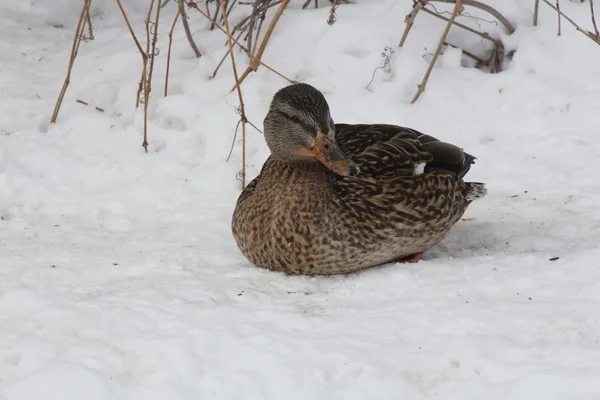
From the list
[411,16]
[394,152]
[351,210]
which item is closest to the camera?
[351,210]

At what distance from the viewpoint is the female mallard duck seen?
4.11 m

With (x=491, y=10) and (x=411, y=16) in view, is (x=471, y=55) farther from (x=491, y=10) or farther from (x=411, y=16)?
(x=411, y=16)

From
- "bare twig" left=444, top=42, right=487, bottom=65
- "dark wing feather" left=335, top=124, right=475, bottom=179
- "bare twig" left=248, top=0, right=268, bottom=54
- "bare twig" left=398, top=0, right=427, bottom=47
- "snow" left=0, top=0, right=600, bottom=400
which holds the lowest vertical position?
"snow" left=0, top=0, right=600, bottom=400

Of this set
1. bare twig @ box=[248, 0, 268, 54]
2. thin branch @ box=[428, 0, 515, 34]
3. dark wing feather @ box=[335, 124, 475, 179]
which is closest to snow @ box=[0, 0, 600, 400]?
thin branch @ box=[428, 0, 515, 34]

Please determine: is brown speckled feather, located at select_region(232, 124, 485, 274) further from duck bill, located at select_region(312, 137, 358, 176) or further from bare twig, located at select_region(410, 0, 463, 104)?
bare twig, located at select_region(410, 0, 463, 104)

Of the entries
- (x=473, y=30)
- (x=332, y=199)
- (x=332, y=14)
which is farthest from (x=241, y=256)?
(x=473, y=30)

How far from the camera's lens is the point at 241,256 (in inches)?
181

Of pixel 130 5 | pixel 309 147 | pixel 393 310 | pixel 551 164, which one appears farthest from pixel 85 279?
pixel 130 5

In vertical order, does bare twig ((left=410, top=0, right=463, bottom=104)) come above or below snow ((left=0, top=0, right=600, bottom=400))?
above

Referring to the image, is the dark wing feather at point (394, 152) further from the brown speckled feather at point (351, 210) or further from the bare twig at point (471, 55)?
the bare twig at point (471, 55)

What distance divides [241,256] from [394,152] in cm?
102

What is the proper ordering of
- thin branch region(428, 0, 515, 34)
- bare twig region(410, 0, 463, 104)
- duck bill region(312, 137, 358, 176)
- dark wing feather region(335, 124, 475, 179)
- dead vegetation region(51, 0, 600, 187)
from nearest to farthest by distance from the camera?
duck bill region(312, 137, 358, 176), dark wing feather region(335, 124, 475, 179), bare twig region(410, 0, 463, 104), dead vegetation region(51, 0, 600, 187), thin branch region(428, 0, 515, 34)

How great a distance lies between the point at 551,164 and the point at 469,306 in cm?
208

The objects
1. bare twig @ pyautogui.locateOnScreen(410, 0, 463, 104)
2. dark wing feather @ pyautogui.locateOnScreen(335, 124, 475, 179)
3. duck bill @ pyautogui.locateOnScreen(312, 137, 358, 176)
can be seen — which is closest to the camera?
duck bill @ pyautogui.locateOnScreen(312, 137, 358, 176)
